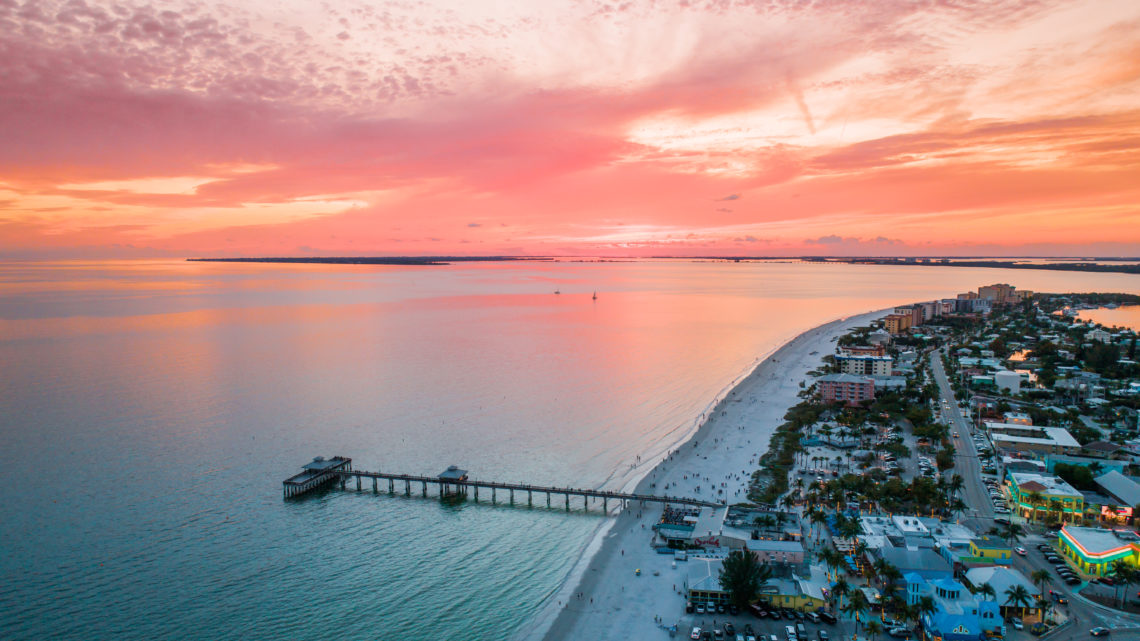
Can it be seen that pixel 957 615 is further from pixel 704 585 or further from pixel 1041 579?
pixel 704 585

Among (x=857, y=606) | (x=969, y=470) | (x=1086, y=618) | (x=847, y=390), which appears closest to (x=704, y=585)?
(x=857, y=606)

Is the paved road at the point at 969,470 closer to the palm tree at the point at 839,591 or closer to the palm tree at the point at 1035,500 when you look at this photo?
the palm tree at the point at 1035,500

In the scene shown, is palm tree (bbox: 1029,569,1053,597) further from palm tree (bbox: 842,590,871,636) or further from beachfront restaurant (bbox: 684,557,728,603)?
beachfront restaurant (bbox: 684,557,728,603)

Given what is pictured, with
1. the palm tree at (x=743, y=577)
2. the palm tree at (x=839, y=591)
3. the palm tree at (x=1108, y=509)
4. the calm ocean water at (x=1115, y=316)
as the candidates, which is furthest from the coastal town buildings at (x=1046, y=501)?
the calm ocean water at (x=1115, y=316)

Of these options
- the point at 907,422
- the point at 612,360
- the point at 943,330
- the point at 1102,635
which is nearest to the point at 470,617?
the point at 1102,635

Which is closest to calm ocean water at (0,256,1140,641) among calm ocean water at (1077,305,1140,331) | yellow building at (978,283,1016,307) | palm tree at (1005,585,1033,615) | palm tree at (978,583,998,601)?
palm tree at (978,583,998,601)

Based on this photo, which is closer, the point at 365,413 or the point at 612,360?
the point at 365,413

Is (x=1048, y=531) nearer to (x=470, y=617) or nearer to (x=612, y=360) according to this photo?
(x=470, y=617)
